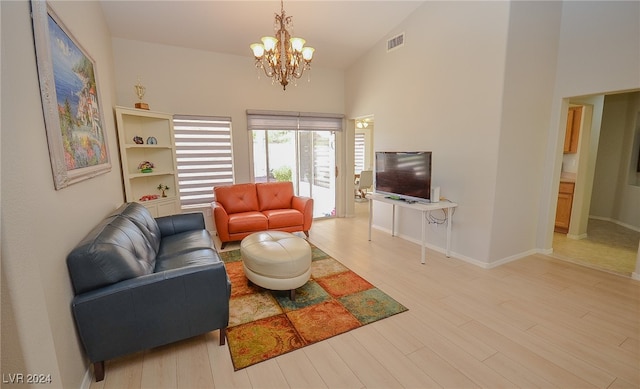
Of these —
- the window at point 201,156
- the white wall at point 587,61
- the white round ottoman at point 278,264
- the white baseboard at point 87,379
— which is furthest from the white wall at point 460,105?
the white baseboard at point 87,379

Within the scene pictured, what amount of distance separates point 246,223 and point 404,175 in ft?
7.55

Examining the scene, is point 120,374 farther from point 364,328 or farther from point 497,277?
point 497,277

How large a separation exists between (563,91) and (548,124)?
0.40 m

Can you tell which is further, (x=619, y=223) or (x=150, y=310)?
(x=619, y=223)

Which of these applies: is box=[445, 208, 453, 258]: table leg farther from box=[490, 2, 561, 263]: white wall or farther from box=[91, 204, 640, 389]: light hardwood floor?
box=[91, 204, 640, 389]: light hardwood floor

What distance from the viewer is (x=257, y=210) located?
4445mm

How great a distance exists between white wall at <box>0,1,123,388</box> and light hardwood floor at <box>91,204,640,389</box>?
620 millimetres

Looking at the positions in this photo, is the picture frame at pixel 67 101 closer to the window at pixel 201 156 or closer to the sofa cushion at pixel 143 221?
the sofa cushion at pixel 143 221

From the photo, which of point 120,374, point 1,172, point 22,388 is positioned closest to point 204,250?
point 120,374

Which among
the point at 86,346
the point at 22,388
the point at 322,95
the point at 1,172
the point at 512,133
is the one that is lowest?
the point at 86,346

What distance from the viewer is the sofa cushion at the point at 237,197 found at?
4.25 metres

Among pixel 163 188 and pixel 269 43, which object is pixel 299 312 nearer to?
pixel 269 43

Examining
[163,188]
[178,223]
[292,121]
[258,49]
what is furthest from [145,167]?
[292,121]

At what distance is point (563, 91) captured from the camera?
10.9 ft
